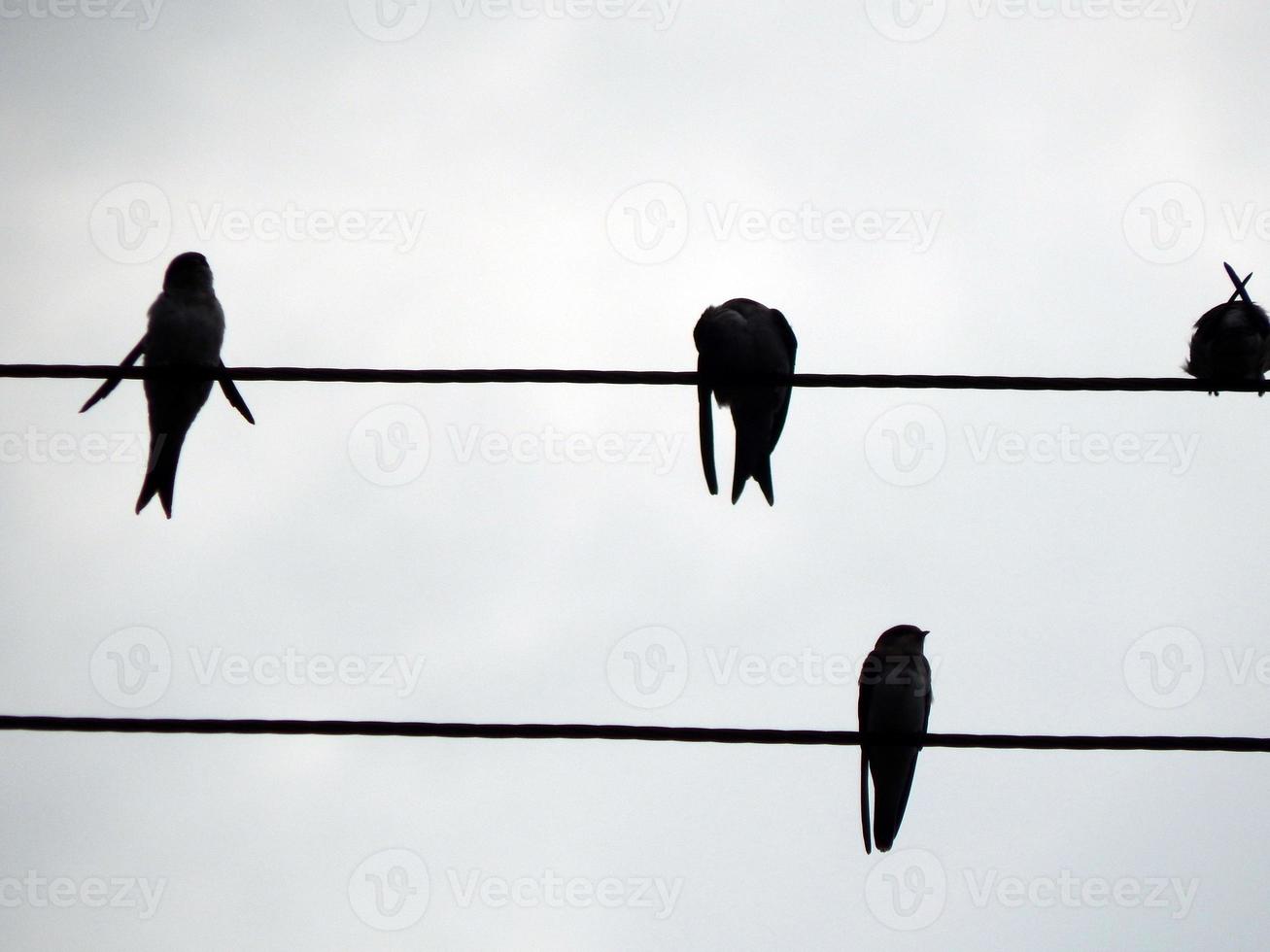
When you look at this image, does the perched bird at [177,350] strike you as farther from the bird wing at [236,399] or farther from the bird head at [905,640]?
the bird head at [905,640]

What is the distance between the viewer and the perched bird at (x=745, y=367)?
249 inches

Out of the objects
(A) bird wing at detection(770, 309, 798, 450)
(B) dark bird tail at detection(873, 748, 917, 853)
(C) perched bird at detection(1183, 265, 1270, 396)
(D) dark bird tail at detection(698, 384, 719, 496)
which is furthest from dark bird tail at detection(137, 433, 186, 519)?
(C) perched bird at detection(1183, 265, 1270, 396)

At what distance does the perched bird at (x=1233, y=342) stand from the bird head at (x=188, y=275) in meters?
4.94

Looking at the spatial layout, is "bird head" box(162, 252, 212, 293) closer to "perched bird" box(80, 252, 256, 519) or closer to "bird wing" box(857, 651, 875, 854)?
"perched bird" box(80, 252, 256, 519)

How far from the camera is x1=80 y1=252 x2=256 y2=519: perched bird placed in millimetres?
6129

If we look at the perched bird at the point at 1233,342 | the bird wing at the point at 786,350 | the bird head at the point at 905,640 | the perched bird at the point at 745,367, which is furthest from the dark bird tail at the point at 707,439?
the perched bird at the point at 1233,342

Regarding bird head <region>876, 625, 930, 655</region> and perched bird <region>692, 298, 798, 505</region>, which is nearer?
perched bird <region>692, 298, 798, 505</region>

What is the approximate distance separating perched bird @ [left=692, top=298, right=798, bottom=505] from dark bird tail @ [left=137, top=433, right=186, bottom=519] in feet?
7.40

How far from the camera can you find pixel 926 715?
6770 millimetres

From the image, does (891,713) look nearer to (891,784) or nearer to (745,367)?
(891,784)

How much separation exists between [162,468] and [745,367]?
8.32 ft

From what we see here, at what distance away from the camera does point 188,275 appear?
21.1 feet

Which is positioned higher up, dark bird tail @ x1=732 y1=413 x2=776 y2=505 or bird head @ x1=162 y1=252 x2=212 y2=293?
bird head @ x1=162 y1=252 x2=212 y2=293

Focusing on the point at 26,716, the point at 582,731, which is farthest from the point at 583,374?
the point at 26,716
